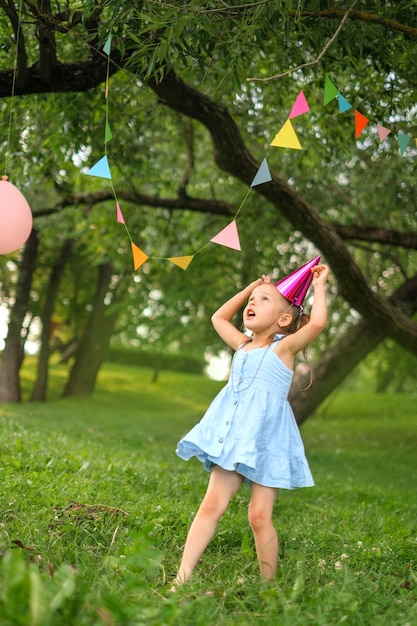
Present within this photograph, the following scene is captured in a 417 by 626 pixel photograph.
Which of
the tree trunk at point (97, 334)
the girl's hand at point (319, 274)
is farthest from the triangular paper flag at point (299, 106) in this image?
the tree trunk at point (97, 334)

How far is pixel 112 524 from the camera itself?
4070mm

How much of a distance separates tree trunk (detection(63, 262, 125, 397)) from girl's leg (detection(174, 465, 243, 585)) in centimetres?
1498

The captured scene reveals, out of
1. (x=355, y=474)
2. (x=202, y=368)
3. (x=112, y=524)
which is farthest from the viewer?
(x=202, y=368)

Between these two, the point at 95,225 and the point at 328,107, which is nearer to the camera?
the point at 328,107

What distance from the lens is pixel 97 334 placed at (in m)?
18.6

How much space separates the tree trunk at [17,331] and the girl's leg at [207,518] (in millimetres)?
13584

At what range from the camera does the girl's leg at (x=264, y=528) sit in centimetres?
347

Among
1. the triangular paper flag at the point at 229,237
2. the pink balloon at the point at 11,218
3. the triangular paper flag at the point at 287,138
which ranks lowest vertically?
the pink balloon at the point at 11,218

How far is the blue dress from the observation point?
347 centimetres

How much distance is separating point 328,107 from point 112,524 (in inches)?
188

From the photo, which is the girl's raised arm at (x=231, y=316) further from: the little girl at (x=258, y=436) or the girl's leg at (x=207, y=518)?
the girl's leg at (x=207, y=518)

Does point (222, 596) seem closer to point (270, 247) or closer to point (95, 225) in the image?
point (270, 247)

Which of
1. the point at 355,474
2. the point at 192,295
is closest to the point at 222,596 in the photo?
the point at 355,474

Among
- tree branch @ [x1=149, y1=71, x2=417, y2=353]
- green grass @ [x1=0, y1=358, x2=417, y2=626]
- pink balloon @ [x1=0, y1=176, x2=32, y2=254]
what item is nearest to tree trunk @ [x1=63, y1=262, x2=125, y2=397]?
green grass @ [x1=0, y1=358, x2=417, y2=626]
